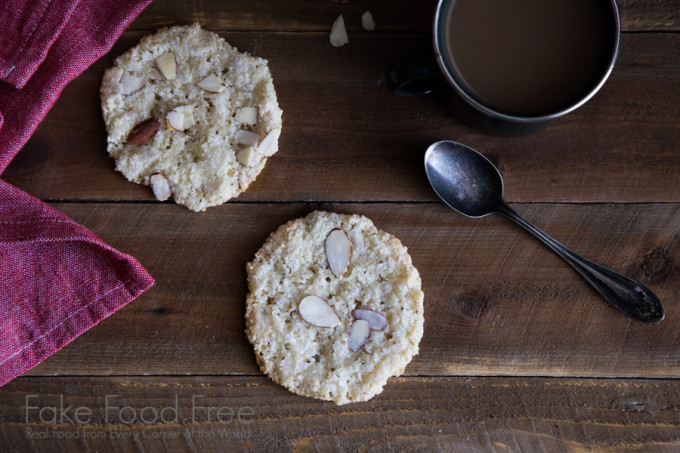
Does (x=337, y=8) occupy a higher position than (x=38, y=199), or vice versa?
(x=337, y=8)

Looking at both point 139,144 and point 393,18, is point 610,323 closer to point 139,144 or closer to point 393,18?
point 393,18

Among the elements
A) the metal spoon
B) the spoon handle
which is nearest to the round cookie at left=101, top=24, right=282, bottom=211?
the metal spoon

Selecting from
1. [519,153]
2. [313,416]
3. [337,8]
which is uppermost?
[337,8]

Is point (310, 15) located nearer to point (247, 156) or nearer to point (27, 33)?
point (247, 156)

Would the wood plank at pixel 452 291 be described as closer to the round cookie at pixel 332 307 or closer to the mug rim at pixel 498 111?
the round cookie at pixel 332 307

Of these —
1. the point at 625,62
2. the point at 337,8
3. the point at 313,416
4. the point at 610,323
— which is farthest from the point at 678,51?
the point at 313,416

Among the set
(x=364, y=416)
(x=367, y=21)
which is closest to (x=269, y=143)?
(x=367, y=21)

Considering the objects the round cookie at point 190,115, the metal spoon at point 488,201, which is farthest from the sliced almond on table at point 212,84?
the metal spoon at point 488,201
